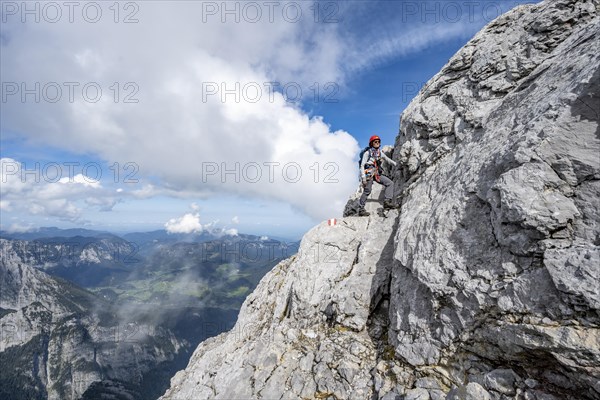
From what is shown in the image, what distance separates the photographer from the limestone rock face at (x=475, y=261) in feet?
32.5

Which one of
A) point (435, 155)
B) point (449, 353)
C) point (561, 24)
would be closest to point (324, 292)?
point (449, 353)

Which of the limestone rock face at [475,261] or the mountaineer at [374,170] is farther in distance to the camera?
the mountaineer at [374,170]

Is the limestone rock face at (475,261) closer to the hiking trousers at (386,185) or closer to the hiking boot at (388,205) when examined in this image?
the hiking trousers at (386,185)

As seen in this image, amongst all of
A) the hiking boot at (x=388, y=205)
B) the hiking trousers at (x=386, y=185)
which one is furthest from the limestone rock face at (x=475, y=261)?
the hiking boot at (x=388, y=205)

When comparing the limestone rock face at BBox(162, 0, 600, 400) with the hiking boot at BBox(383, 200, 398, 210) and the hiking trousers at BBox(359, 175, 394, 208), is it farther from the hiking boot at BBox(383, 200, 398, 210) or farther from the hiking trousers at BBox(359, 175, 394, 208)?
the hiking boot at BBox(383, 200, 398, 210)

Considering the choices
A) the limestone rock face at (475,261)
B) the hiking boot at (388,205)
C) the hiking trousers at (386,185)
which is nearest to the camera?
the limestone rock face at (475,261)

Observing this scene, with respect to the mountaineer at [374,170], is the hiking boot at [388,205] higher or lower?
lower

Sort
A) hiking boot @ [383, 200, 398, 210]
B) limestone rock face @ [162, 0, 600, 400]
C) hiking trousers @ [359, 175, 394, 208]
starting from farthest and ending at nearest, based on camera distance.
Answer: hiking boot @ [383, 200, 398, 210] → hiking trousers @ [359, 175, 394, 208] → limestone rock face @ [162, 0, 600, 400]

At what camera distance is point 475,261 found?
12.4m

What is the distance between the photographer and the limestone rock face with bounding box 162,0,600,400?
32.5ft

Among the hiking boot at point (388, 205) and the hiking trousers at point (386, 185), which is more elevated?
the hiking trousers at point (386, 185)

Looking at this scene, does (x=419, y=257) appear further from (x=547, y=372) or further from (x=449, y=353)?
(x=547, y=372)

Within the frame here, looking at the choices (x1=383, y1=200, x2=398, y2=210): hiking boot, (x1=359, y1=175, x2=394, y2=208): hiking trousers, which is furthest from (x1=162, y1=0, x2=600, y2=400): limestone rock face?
(x1=383, y1=200, x2=398, y2=210): hiking boot

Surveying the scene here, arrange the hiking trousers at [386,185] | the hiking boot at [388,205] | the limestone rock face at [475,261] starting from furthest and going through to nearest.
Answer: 1. the hiking boot at [388,205]
2. the hiking trousers at [386,185]
3. the limestone rock face at [475,261]
